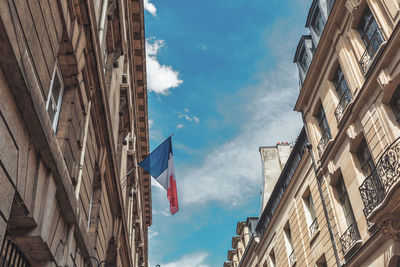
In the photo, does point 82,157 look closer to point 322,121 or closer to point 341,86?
point 341,86

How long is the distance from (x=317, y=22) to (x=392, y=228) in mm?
11775

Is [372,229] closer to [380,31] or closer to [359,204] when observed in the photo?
[359,204]

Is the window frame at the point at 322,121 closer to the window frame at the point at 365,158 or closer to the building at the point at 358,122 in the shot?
the building at the point at 358,122

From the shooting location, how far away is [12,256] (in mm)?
5754

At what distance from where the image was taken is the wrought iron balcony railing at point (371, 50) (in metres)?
13.4

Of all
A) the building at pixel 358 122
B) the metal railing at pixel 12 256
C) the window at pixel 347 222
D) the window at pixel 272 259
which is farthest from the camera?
the window at pixel 272 259

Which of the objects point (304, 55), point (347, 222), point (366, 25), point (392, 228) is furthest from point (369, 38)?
point (347, 222)

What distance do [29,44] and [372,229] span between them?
40.7 feet

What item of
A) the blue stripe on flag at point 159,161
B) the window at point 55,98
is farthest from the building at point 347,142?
the window at point 55,98

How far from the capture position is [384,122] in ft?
41.4

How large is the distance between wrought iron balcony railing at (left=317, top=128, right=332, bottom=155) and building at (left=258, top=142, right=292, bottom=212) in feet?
49.1

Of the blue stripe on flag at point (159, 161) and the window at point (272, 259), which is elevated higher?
the blue stripe on flag at point (159, 161)

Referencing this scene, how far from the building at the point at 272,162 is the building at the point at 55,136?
2176 cm

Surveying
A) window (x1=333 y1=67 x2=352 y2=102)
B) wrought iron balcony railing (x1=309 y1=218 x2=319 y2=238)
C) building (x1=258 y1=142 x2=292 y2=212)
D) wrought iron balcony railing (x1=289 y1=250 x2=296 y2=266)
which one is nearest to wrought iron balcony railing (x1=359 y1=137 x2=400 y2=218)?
window (x1=333 y1=67 x2=352 y2=102)
